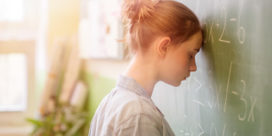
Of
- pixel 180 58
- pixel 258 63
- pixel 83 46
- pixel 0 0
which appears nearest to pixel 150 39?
pixel 180 58

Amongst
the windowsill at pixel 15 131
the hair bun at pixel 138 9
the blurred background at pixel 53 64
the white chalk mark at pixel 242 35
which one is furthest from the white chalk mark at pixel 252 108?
the windowsill at pixel 15 131

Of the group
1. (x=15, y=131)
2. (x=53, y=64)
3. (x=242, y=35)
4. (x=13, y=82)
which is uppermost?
(x=242, y=35)

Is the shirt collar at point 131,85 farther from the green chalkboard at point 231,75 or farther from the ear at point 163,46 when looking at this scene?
the green chalkboard at point 231,75

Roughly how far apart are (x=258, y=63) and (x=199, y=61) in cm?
38

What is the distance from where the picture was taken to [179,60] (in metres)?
1.17

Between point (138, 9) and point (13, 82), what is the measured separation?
107 inches

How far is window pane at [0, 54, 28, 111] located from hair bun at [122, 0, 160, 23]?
8.62ft

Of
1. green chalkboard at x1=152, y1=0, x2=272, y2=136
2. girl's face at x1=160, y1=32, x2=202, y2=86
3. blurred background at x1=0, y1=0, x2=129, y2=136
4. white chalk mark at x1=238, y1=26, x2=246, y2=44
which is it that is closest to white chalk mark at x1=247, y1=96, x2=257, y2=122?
green chalkboard at x1=152, y1=0, x2=272, y2=136

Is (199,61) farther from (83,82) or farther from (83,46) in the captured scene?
(83,82)

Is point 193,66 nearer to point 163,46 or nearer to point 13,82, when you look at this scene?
point 163,46

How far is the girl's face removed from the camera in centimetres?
117

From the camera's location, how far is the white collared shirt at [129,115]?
1.01 m

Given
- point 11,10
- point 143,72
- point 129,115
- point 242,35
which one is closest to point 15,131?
point 11,10

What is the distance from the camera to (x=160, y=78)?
1.22 metres
